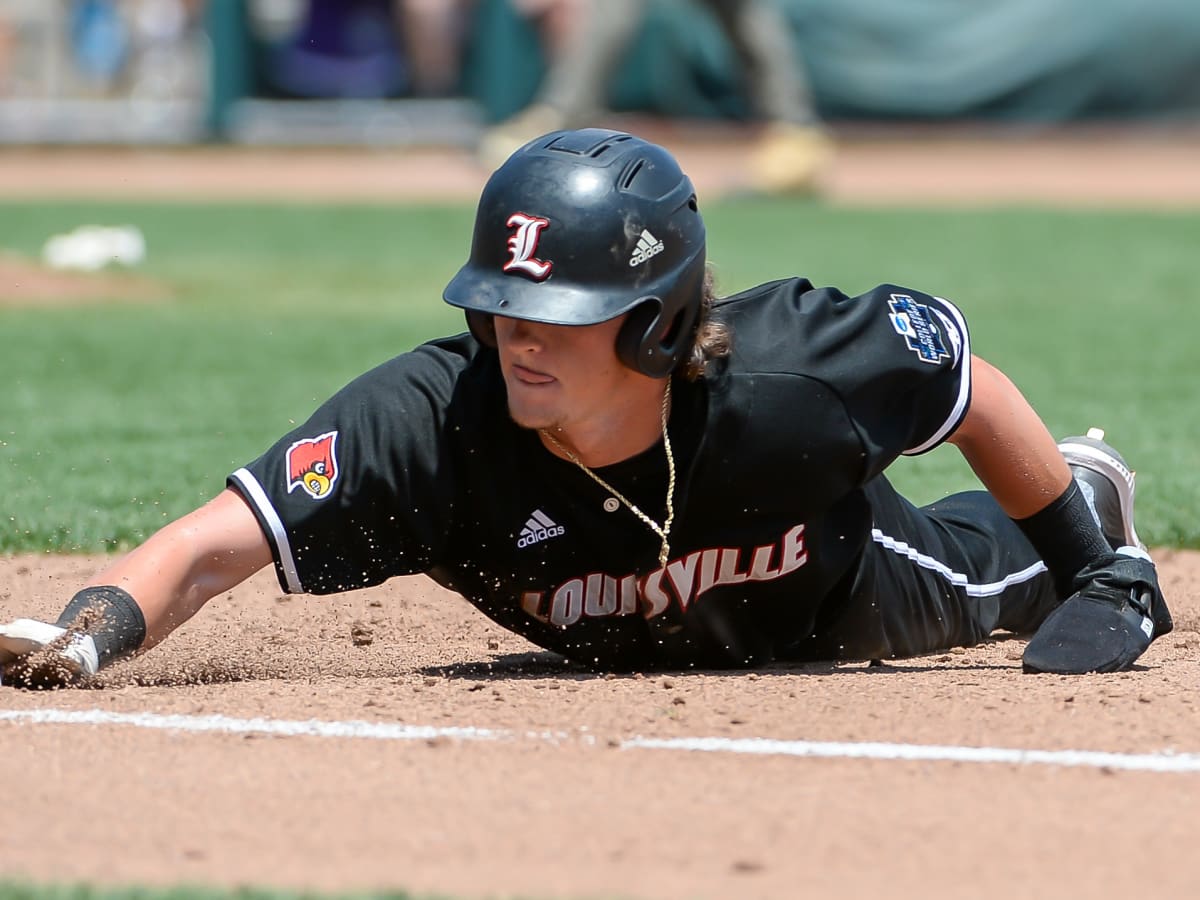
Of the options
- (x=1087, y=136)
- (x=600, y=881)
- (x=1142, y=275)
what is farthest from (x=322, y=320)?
(x=1087, y=136)

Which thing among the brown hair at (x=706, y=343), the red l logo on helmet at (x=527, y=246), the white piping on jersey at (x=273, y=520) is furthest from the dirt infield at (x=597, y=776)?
the red l logo on helmet at (x=527, y=246)

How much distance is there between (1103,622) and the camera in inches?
150

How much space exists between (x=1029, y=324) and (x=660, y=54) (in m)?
10.6

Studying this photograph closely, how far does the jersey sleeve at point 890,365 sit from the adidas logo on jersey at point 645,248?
1.16 ft

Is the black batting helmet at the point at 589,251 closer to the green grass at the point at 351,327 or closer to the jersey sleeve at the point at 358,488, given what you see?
the jersey sleeve at the point at 358,488

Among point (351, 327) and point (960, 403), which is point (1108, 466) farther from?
point (351, 327)

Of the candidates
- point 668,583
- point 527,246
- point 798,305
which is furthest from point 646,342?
point 668,583

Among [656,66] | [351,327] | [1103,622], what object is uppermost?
[656,66]

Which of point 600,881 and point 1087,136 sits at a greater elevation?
point 1087,136

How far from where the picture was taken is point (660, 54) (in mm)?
19812

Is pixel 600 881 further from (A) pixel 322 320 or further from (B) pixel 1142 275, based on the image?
(B) pixel 1142 275

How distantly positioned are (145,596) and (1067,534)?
1.85 m

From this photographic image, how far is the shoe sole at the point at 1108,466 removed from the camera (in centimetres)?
448

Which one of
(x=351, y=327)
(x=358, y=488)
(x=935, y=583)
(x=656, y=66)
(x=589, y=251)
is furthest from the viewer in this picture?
(x=656, y=66)
